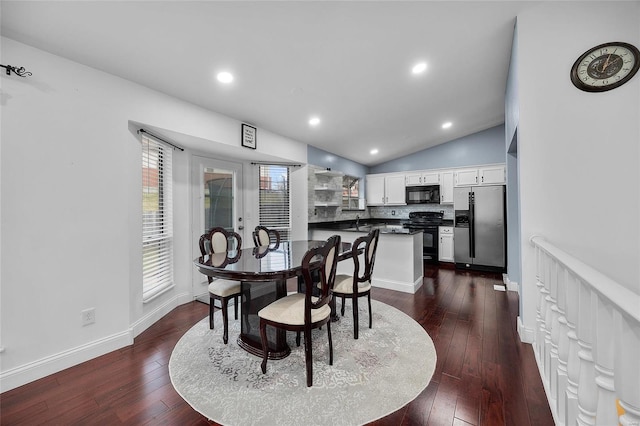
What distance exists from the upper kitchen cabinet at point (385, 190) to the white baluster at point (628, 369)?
18.8 feet

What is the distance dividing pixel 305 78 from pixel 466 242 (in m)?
4.40

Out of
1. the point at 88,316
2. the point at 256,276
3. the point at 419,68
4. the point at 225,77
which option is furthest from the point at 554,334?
the point at 88,316

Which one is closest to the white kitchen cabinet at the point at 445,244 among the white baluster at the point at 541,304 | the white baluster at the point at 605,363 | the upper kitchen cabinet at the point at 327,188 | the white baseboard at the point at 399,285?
the white baseboard at the point at 399,285

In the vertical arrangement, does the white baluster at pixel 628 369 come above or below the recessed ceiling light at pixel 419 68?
below

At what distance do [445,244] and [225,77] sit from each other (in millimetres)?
5248

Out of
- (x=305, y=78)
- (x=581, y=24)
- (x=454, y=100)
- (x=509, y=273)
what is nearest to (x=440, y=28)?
(x=581, y=24)

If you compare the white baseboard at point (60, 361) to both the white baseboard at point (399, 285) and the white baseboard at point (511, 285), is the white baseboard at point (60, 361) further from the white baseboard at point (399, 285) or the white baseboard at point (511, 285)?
the white baseboard at point (511, 285)

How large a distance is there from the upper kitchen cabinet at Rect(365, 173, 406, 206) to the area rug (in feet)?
14.0

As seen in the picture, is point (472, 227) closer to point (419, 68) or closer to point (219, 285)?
point (419, 68)

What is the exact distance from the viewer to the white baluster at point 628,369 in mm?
725

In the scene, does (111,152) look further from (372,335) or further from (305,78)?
(372,335)

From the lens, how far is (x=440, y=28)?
226cm

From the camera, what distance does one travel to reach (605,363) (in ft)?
2.85

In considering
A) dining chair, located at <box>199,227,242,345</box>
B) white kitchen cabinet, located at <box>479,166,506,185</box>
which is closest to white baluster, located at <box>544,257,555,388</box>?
dining chair, located at <box>199,227,242,345</box>
